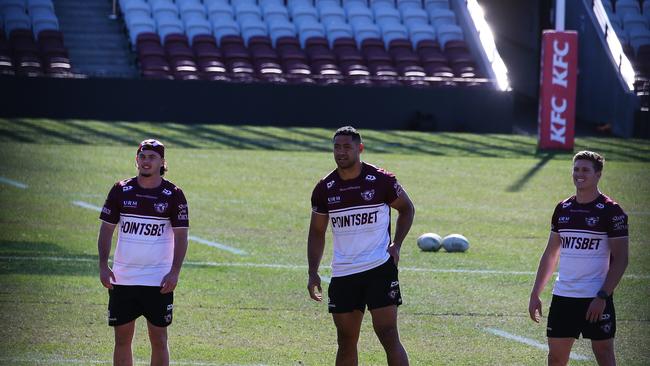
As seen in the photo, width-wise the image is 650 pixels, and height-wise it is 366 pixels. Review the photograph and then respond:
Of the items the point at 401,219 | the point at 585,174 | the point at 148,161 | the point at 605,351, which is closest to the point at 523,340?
the point at 401,219

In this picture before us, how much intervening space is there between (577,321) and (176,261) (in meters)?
2.83

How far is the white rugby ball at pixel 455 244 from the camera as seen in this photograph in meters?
17.1

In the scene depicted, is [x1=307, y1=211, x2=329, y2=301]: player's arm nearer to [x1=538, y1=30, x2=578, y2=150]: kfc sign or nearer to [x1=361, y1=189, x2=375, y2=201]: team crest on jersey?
[x1=361, y1=189, x2=375, y2=201]: team crest on jersey

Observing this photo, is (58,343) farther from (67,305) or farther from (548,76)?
(548,76)

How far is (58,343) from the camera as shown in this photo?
1093 cm

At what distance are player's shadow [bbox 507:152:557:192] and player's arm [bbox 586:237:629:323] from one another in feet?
48.5

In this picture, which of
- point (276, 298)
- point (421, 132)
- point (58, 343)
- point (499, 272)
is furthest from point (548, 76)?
point (58, 343)

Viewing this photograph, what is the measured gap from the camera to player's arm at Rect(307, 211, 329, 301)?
30.2 ft

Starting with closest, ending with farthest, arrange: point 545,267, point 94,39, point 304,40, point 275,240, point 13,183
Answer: point 545,267
point 275,240
point 13,183
point 94,39
point 304,40

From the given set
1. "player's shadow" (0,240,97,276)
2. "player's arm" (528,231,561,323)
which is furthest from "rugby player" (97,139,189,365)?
"player's shadow" (0,240,97,276)

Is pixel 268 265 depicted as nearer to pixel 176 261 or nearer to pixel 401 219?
pixel 401 219

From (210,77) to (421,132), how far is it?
17.9 feet

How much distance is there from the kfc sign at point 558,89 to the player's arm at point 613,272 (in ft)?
63.6

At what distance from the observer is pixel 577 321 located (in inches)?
334
